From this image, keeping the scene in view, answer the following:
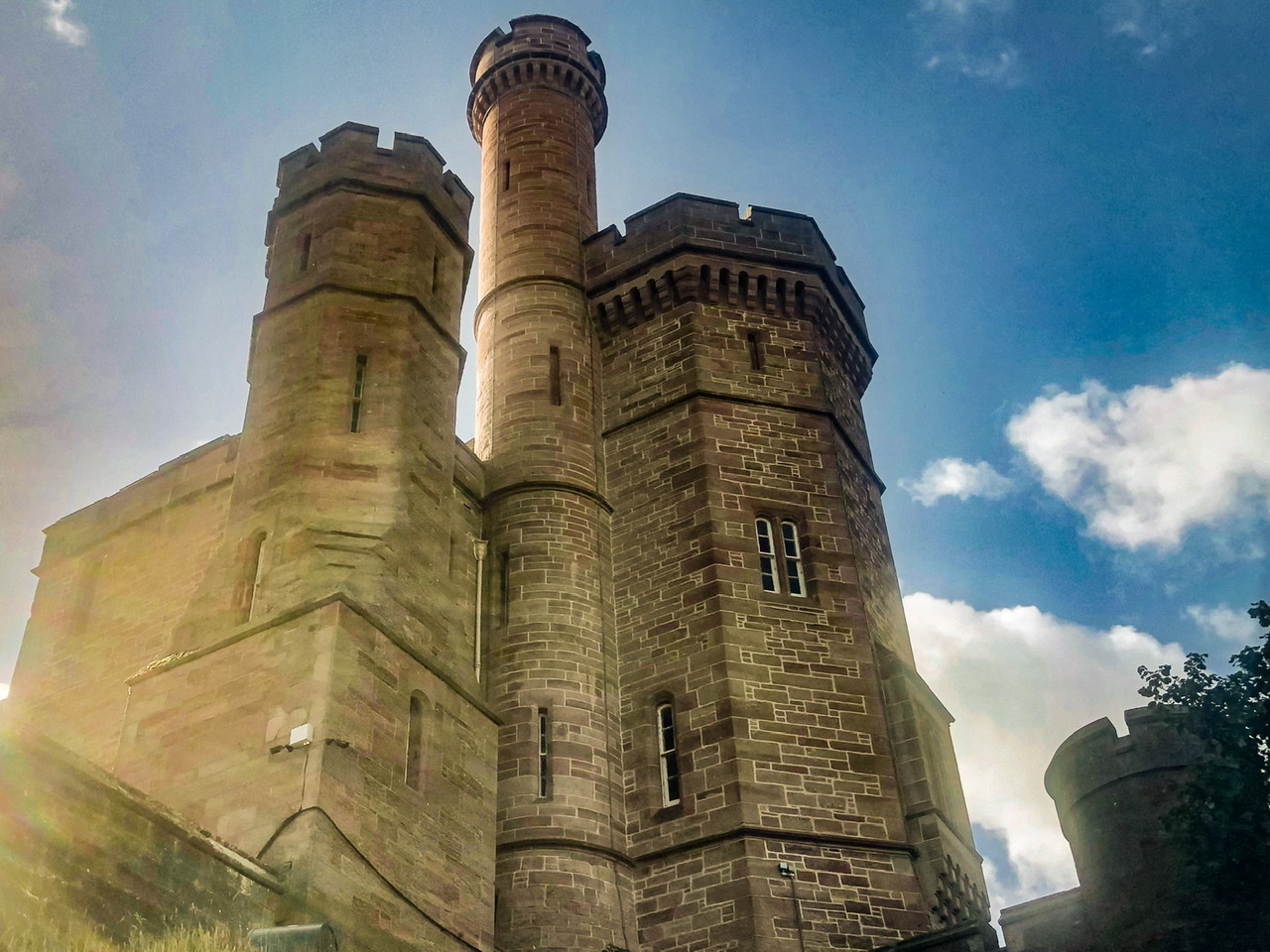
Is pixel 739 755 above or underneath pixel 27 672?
underneath

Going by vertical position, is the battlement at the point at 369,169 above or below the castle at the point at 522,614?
above

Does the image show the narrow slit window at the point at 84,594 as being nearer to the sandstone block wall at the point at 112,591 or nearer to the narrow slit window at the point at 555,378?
the sandstone block wall at the point at 112,591

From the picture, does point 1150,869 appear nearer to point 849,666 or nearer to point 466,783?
point 849,666

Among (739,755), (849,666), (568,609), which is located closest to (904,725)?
(849,666)

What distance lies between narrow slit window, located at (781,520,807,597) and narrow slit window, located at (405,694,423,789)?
6131 mm

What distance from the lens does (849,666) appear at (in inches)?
678

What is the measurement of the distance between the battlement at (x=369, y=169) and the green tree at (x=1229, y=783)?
11138mm

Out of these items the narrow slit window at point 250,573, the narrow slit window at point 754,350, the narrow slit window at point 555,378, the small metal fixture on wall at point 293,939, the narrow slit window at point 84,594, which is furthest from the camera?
the narrow slit window at point 754,350

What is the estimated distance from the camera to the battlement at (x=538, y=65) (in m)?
25.4

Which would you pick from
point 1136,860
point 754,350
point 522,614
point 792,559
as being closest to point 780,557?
point 792,559

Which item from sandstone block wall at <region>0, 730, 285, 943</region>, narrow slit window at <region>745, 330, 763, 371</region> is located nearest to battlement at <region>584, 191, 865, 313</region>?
narrow slit window at <region>745, 330, 763, 371</region>

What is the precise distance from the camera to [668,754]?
54.7 ft

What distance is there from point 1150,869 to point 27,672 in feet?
46.8

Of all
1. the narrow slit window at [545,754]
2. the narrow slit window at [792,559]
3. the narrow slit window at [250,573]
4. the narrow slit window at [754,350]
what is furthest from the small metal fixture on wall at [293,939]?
the narrow slit window at [754,350]
